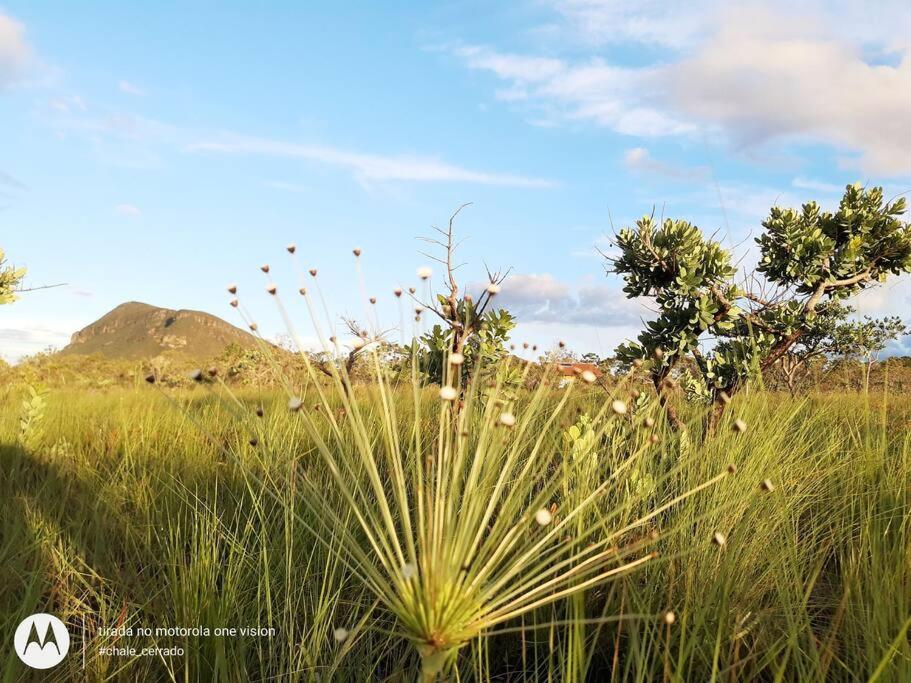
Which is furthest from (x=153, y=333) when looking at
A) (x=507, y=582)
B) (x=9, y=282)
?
(x=507, y=582)

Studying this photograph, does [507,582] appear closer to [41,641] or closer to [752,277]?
[41,641]

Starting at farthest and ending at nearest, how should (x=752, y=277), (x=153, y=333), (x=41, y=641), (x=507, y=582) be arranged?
(x=153, y=333)
(x=752, y=277)
(x=41, y=641)
(x=507, y=582)

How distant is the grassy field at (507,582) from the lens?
170cm

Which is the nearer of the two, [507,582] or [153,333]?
[507,582]

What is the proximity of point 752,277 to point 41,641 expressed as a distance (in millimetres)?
4832

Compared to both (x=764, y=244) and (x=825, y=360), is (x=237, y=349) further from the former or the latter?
(x=764, y=244)

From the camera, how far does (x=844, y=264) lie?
192 inches

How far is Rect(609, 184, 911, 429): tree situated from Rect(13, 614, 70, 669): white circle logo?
3.47m

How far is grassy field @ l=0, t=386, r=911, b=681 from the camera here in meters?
1.70

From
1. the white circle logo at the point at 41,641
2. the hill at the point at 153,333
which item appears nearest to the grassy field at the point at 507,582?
the white circle logo at the point at 41,641

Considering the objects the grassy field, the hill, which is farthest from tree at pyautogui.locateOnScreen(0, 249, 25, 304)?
the hill

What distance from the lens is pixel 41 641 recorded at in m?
2.10

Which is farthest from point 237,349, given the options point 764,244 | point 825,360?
point 764,244

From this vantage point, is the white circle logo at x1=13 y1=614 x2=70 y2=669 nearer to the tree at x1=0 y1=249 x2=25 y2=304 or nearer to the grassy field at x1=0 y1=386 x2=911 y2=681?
the grassy field at x1=0 y1=386 x2=911 y2=681
